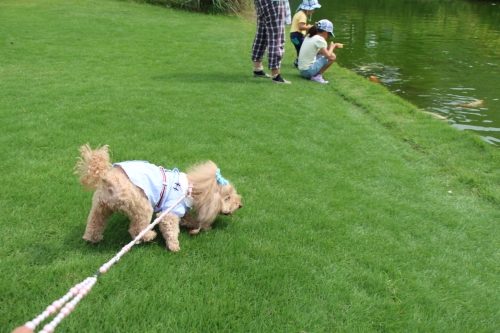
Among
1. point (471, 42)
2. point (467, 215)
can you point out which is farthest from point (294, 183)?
point (471, 42)

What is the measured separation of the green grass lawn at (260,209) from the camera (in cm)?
254

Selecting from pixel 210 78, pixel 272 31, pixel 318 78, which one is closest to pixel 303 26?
pixel 318 78

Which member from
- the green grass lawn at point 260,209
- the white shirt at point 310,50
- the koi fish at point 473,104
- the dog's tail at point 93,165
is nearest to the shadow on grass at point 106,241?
the green grass lawn at point 260,209

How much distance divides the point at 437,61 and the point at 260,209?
413 inches

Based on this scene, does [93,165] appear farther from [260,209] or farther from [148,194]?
[260,209]

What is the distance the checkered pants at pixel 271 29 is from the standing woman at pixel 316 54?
3.62 feet

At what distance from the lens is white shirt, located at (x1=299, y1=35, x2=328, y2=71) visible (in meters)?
8.63

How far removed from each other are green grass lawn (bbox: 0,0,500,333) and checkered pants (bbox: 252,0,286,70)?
2.13ft

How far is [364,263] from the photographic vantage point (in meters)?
3.09

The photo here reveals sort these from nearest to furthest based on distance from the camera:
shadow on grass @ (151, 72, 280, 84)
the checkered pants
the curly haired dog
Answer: the curly haired dog, the checkered pants, shadow on grass @ (151, 72, 280, 84)

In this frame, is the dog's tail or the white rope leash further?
the dog's tail

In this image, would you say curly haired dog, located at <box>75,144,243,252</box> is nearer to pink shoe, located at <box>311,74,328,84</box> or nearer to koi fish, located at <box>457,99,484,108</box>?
pink shoe, located at <box>311,74,328,84</box>

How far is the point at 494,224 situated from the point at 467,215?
261 mm

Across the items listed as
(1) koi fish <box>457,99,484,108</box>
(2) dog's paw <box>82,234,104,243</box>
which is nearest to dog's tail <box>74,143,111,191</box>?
(2) dog's paw <box>82,234,104,243</box>
